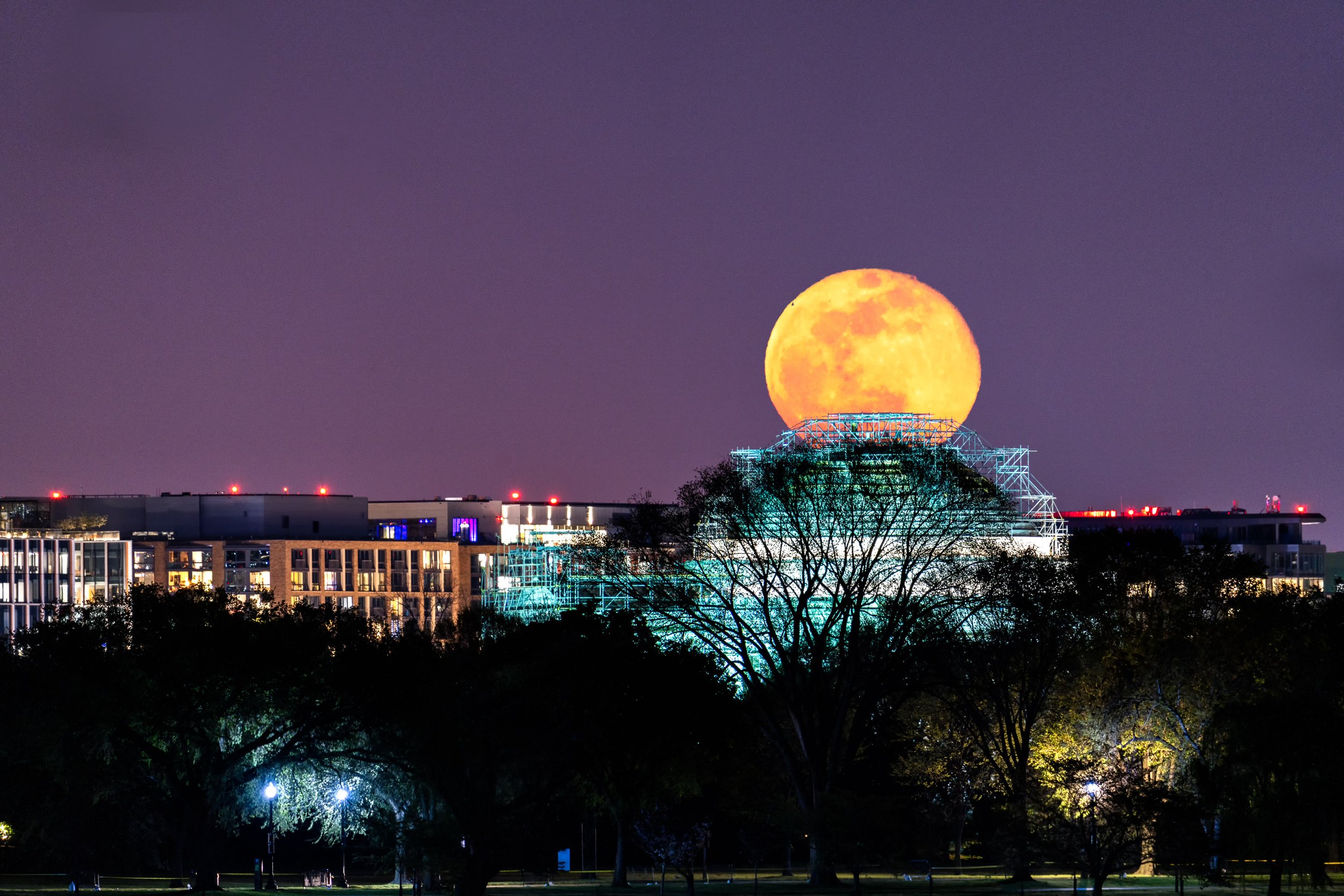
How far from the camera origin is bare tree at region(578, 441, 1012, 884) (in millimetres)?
83938

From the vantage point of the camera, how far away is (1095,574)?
91.8 metres

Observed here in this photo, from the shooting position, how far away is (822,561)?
90.7 metres

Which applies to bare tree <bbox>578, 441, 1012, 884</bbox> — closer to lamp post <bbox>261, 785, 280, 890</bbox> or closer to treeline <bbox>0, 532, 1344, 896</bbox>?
treeline <bbox>0, 532, 1344, 896</bbox>

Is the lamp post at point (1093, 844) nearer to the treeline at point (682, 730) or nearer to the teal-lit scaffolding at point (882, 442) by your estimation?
the treeline at point (682, 730)

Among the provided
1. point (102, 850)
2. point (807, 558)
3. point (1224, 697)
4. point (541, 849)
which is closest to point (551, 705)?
point (541, 849)

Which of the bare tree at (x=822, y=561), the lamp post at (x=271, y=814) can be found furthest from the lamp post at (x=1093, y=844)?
the lamp post at (x=271, y=814)

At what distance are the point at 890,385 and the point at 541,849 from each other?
48.1 meters

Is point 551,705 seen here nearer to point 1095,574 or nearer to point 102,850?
point 102,850

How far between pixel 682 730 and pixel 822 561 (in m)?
15.3

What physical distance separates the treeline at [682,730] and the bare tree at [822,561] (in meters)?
0.44

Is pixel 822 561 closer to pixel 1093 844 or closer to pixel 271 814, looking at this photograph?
pixel 1093 844

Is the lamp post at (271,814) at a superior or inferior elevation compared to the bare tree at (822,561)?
inferior

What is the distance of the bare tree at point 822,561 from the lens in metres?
83.9

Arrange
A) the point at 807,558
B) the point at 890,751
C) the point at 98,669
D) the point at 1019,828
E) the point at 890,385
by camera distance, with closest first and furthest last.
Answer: the point at 1019,828, the point at 98,669, the point at 807,558, the point at 890,751, the point at 890,385
